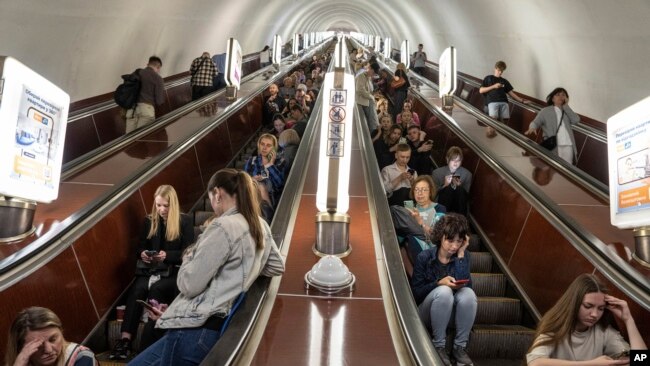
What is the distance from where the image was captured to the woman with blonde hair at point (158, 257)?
148 inches

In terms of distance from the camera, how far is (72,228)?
3.75 metres

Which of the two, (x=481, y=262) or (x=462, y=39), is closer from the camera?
(x=481, y=262)

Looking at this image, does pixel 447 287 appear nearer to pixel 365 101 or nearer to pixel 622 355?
pixel 622 355

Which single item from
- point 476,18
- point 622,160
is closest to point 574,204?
point 622,160

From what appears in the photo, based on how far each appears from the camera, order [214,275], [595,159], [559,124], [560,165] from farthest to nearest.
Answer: [595,159], [559,124], [560,165], [214,275]

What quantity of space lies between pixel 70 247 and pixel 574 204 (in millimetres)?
3847

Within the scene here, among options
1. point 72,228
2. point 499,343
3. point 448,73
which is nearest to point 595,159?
point 448,73

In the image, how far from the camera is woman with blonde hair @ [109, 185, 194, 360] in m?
3.76

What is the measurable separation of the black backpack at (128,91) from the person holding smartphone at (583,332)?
→ 259 inches

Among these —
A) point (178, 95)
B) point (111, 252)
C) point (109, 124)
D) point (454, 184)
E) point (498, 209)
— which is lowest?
point (111, 252)

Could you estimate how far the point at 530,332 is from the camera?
3.81m

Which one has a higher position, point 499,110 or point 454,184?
point 499,110

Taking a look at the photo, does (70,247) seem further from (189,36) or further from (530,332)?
(189,36)

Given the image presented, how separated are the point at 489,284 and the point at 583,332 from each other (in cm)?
180
